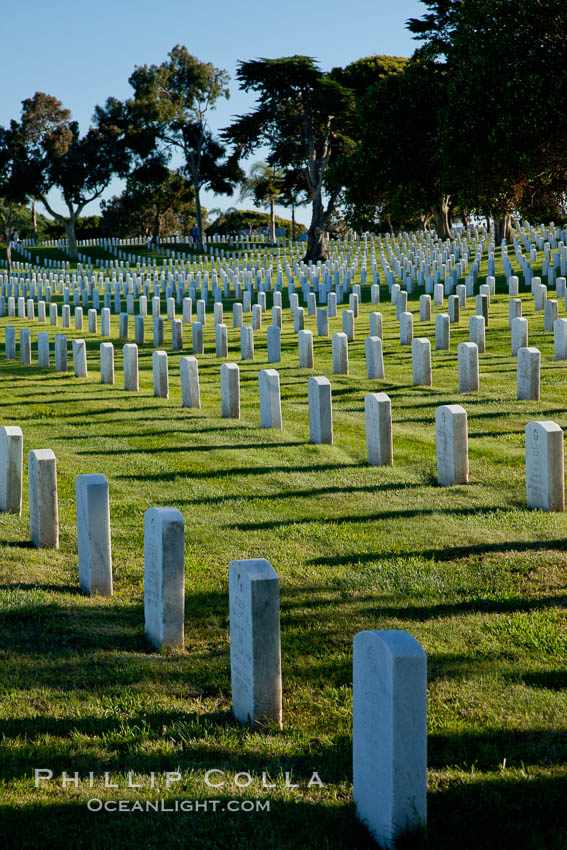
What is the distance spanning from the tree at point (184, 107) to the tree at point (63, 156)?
3.07 meters

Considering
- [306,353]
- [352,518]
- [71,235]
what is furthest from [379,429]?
[71,235]

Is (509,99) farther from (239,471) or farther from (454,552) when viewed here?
(454,552)

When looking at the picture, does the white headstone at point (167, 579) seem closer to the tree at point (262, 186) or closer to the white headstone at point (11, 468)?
the white headstone at point (11, 468)

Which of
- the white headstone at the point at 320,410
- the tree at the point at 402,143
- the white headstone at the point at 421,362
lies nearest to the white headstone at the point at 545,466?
the white headstone at the point at 320,410

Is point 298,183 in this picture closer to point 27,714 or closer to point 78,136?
point 78,136

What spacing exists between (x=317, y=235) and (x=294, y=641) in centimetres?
4597

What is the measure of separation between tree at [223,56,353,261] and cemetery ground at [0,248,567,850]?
3613 centimetres

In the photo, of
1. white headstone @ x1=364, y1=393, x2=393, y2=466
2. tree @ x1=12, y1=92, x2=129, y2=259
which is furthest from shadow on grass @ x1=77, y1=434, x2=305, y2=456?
tree @ x1=12, y1=92, x2=129, y2=259

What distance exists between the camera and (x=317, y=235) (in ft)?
162

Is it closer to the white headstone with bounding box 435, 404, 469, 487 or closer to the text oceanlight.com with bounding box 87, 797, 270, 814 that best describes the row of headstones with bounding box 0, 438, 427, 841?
the text oceanlight.com with bounding box 87, 797, 270, 814

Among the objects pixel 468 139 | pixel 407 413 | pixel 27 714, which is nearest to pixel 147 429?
pixel 407 413

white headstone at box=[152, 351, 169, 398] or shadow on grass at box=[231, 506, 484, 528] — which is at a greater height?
white headstone at box=[152, 351, 169, 398]

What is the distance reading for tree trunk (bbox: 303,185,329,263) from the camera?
4903 cm

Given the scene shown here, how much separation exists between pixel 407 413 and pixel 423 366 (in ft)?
6.07
